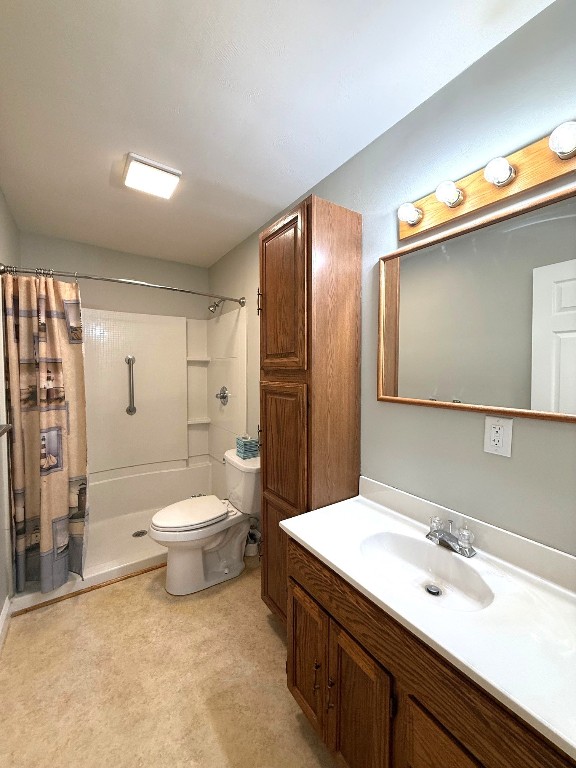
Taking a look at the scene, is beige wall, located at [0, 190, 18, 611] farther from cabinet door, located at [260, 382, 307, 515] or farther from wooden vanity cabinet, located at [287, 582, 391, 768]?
wooden vanity cabinet, located at [287, 582, 391, 768]

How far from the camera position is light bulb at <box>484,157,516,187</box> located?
970 millimetres

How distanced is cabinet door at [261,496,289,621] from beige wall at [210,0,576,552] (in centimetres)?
55

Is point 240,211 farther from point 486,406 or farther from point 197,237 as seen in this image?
point 486,406

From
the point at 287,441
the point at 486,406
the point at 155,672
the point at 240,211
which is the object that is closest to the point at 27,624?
the point at 155,672

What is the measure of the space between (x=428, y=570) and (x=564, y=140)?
1373 millimetres

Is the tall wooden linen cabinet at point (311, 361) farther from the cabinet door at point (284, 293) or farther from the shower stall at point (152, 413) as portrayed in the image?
the shower stall at point (152, 413)

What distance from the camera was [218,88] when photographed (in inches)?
45.9

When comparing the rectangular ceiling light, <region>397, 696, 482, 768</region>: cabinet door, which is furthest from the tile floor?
the rectangular ceiling light

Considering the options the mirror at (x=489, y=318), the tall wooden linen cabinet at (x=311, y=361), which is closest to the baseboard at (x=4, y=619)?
the tall wooden linen cabinet at (x=311, y=361)

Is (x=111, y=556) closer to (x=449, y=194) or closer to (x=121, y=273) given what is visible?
(x=121, y=273)

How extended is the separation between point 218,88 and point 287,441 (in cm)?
144

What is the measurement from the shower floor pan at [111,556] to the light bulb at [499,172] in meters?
2.78

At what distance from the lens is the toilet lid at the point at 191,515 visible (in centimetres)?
193

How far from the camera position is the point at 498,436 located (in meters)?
1.03
